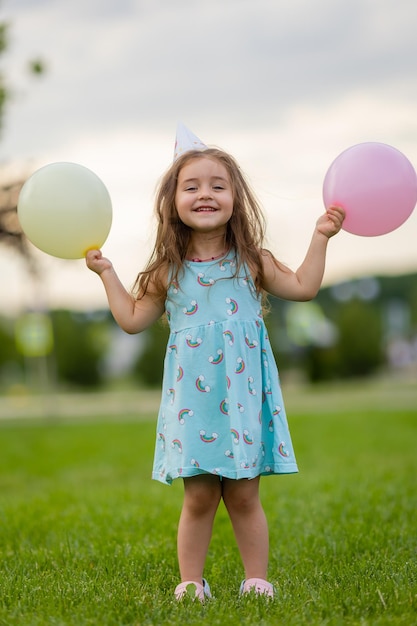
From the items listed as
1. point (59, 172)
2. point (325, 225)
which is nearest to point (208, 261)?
point (325, 225)

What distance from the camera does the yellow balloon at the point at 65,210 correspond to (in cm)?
327

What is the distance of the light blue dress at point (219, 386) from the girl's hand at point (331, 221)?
1.08ft

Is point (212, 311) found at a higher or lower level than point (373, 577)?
higher

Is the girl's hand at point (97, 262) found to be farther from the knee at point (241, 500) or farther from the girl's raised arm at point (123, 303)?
the knee at point (241, 500)

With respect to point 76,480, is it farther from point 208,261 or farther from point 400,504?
point 208,261

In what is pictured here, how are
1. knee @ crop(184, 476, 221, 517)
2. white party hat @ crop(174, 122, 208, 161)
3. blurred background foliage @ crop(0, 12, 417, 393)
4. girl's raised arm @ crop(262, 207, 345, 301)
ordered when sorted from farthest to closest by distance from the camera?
blurred background foliage @ crop(0, 12, 417, 393) → white party hat @ crop(174, 122, 208, 161) → girl's raised arm @ crop(262, 207, 345, 301) → knee @ crop(184, 476, 221, 517)

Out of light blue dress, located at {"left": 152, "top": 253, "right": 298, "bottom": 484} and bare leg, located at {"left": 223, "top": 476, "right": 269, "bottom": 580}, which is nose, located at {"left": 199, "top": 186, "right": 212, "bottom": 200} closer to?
light blue dress, located at {"left": 152, "top": 253, "right": 298, "bottom": 484}

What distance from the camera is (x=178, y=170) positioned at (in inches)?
131

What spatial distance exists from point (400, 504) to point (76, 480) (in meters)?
4.14

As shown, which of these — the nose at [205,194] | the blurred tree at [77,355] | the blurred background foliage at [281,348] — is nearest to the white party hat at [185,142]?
the nose at [205,194]

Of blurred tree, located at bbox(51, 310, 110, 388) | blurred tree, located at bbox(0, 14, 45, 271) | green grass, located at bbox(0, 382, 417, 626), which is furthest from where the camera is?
blurred tree, located at bbox(51, 310, 110, 388)

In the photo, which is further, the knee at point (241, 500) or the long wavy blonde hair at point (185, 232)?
the long wavy blonde hair at point (185, 232)

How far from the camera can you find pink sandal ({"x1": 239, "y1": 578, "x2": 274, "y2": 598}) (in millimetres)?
3039

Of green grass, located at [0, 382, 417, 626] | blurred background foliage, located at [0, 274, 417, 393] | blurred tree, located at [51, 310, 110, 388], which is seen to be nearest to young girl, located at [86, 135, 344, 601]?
green grass, located at [0, 382, 417, 626]
